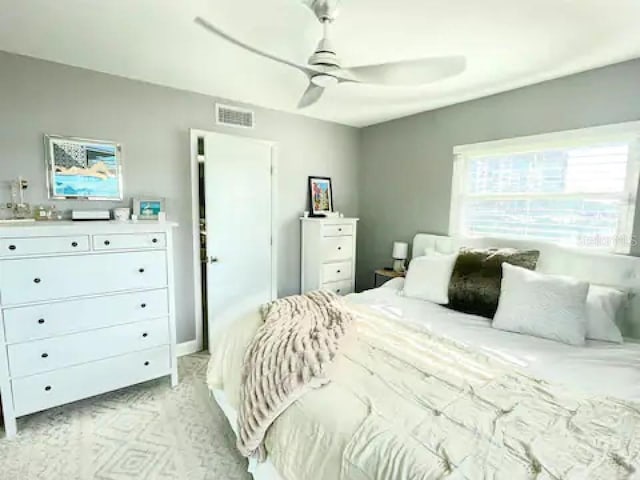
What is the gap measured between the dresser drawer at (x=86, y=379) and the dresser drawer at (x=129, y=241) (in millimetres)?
765

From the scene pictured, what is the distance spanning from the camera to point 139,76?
8.59 ft

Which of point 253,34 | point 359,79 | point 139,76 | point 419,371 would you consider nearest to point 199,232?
point 139,76

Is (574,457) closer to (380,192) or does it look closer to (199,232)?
(199,232)

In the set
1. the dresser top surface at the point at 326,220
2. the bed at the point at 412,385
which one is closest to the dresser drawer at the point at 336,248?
the dresser top surface at the point at 326,220

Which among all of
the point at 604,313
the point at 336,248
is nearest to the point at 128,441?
the point at 336,248

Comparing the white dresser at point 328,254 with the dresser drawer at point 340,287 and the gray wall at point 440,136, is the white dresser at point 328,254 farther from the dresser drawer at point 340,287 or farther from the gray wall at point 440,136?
the gray wall at point 440,136

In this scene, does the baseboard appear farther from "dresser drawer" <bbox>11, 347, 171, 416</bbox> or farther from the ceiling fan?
the ceiling fan

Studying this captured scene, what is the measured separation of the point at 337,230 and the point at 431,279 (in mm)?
1255

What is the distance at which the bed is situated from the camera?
1016mm

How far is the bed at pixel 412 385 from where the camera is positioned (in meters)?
1.02

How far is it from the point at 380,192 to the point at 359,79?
232 cm

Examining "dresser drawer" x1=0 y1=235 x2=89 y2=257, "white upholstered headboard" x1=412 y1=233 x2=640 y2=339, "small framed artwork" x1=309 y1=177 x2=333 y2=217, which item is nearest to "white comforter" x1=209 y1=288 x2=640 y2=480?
"white upholstered headboard" x1=412 y1=233 x2=640 y2=339

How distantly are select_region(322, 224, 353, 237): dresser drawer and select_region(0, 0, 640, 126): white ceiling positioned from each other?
1.44 m

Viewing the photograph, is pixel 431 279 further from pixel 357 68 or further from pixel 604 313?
pixel 357 68
